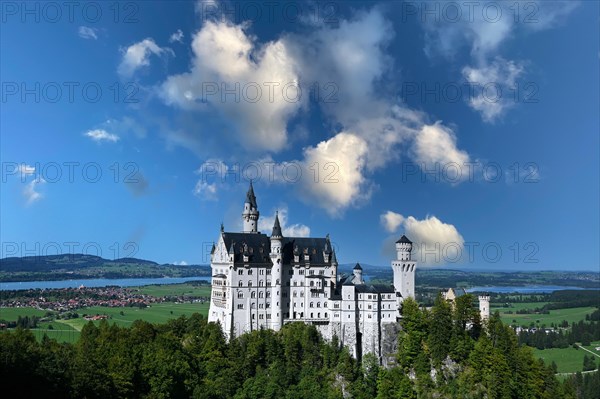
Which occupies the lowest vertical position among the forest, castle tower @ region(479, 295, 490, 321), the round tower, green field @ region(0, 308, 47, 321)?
green field @ region(0, 308, 47, 321)

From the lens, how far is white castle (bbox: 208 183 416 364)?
295 feet

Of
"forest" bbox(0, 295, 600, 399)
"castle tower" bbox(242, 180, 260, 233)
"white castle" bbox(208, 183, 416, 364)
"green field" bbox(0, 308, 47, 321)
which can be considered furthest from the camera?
"green field" bbox(0, 308, 47, 321)

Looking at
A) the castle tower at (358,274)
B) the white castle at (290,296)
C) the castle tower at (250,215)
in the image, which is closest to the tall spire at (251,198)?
the castle tower at (250,215)

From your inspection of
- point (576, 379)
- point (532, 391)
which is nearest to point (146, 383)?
point (532, 391)

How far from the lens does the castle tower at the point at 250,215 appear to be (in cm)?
10019

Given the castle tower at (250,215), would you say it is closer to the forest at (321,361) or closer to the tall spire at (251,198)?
the tall spire at (251,198)

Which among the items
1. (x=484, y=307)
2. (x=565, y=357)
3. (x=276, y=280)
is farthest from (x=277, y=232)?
(x=565, y=357)

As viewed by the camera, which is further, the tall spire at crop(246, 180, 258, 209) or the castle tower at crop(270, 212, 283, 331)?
the tall spire at crop(246, 180, 258, 209)

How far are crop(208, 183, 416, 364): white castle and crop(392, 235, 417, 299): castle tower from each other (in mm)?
2751

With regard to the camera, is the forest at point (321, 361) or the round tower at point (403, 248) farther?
the round tower at point (403, 248)

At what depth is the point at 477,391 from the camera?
82.3 meters

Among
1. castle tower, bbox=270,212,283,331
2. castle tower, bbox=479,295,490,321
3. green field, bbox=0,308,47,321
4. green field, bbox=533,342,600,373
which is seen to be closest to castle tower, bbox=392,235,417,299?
castle tower, bbox=479,295,490,321

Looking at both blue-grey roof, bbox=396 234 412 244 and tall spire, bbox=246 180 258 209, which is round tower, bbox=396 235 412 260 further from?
tall spire, bbox=246 180 258 209

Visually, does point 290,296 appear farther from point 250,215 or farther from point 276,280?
point 250,215
